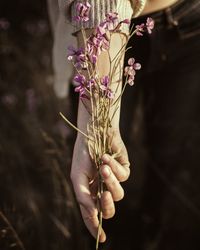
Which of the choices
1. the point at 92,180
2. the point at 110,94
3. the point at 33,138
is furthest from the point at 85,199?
the point at 33,138

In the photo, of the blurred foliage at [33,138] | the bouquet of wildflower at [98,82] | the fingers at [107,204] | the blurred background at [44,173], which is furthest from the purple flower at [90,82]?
the blurred background at [44,173]

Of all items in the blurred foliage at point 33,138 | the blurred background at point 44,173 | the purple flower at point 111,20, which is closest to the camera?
the purple flower at point 111,20

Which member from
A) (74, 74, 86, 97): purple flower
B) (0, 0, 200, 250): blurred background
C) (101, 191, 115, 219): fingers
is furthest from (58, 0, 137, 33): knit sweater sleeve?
(0, 0, 200, 250): blurred background

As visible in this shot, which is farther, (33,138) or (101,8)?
(33,138)

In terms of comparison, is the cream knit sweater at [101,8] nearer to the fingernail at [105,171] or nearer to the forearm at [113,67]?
the forearm at [113,67]

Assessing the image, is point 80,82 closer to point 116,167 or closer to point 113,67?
point 113,67

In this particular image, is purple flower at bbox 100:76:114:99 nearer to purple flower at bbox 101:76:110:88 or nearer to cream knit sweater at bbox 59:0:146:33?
purple flower at bbox 101:76:110:88
